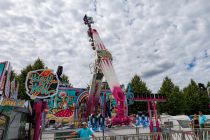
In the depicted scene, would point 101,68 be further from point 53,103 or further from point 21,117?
point 21,117

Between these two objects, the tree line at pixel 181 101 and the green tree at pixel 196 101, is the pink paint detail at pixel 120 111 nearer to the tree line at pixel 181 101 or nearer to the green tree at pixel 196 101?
the tree line at pixel 181 101

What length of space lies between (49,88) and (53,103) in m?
17.5

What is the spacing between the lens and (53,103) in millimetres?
26125

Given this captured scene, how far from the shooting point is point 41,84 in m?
9.41

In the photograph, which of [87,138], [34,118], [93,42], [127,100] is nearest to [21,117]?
[34,118]

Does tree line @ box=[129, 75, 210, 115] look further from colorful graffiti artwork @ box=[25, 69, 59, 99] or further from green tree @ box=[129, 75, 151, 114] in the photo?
colorful graffiti artwork @ box=[25, 69, 59, 99]

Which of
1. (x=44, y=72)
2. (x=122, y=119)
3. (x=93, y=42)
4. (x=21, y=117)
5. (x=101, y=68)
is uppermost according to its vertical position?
(x=93, y=42)

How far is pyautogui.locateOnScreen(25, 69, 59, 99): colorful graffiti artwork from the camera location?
9.15 metres

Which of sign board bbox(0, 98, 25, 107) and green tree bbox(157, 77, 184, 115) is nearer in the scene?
sign board bbox(0, 98, 25, 107)

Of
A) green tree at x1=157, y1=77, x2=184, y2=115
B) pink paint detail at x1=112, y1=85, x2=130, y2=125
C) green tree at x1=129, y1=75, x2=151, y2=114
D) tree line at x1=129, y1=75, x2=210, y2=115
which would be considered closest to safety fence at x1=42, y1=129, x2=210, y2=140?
pink paint detail at x1=112, y1=85, x2=130, y2=125

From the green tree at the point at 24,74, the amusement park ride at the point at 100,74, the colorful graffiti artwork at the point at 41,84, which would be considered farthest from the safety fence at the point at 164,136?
the green tree at the point at 24,74

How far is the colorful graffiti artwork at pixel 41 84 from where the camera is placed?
30.0 ft

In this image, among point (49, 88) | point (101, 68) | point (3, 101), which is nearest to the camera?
point (3, 101)

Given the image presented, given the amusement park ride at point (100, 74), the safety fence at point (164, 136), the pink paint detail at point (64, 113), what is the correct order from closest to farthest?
the safety fence at point (164, 136)
the amusement park ride at point (100, 74)
the pink paint detail at point (64, 113)
